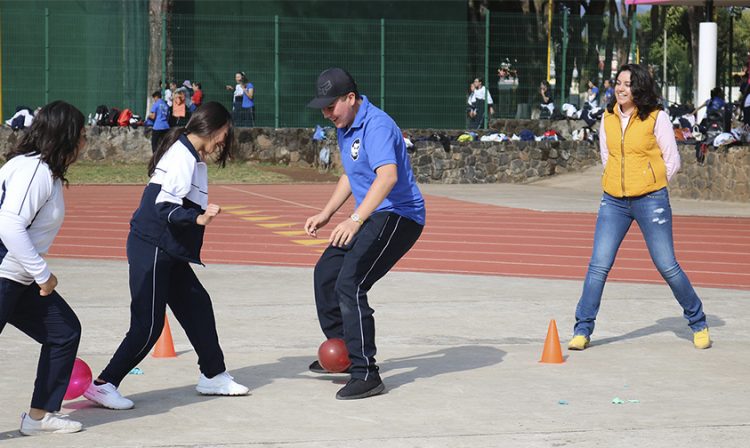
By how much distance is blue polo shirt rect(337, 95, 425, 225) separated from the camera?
268 inches

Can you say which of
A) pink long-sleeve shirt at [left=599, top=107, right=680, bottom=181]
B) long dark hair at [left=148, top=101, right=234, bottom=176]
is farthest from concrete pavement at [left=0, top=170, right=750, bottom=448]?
long dark hair at [left=148, top=101, right=234, bottom=176]

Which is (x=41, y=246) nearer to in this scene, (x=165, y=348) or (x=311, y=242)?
(x=165, y=348)

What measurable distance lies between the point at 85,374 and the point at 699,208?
15.8 meters

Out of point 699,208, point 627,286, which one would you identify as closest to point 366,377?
point 627,286

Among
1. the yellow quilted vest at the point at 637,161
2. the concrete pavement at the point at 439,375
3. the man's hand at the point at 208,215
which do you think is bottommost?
the concrete pavement at the point at 439,375

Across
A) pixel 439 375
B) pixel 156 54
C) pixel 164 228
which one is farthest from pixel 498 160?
pixel 164 228

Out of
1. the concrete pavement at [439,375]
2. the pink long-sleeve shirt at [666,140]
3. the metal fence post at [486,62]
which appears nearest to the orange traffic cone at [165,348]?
the concrete pavement at [439,375]

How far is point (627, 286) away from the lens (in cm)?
1150

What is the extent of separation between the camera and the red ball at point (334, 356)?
7352mm

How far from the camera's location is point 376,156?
678cm

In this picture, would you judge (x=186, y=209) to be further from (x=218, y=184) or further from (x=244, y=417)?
(x=218, y=184)

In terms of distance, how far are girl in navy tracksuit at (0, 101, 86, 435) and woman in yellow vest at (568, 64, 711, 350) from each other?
3709 mm

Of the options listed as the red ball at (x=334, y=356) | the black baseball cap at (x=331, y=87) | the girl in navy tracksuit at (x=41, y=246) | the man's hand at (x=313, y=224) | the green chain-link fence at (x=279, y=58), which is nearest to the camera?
the girl in navy tracksuit at (x=41, y=246)

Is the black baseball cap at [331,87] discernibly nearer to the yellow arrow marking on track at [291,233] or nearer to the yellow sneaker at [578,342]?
the yellow sneaker at [578,342]
